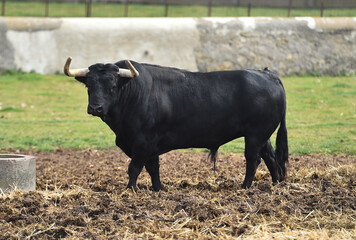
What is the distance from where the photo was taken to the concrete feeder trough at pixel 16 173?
904 centimetres

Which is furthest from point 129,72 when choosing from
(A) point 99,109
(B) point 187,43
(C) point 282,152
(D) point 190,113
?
(B) point 187,43

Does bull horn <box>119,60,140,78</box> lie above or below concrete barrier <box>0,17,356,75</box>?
above

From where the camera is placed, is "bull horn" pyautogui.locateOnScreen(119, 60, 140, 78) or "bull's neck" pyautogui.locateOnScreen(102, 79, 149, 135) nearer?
"bull horn" pyautogui.locateOnScreen(119, 60, 140, 78)

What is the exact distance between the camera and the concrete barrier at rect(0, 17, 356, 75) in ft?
69.4

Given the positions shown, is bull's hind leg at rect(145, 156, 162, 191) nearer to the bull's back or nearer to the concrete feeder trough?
the bull's back

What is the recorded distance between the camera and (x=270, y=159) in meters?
9.88

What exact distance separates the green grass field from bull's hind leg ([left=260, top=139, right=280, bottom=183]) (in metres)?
3.28

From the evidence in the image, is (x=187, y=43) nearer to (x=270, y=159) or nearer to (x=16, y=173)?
(x=270, y=159)

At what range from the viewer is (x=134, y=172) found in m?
9.18

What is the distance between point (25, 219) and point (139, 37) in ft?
48.3

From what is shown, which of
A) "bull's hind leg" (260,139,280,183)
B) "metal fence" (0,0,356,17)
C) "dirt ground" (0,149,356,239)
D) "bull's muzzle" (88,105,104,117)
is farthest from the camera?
"metal fence" (0,0,356,17)

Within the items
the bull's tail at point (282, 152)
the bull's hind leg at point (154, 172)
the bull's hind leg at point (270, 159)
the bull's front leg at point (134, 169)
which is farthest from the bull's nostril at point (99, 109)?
the bull's tail at point (282, 152)

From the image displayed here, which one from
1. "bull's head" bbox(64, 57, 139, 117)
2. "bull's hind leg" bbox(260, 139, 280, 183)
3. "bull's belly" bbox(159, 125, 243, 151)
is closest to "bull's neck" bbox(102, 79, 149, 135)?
"bull's head" bbox(64, 57, 139, 117)

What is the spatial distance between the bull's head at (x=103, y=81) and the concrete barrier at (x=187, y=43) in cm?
1227
